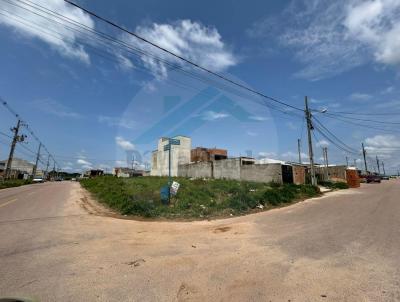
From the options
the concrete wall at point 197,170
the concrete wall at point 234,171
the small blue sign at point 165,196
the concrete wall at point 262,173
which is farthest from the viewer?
the concrete wall at point 197,170

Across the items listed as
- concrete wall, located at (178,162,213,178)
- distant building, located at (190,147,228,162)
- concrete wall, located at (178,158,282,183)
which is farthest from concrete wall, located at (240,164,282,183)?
distant building, located at (190,147,228,162)

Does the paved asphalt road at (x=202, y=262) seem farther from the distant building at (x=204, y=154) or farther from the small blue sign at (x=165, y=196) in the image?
the distant building at (x=204, y=154)

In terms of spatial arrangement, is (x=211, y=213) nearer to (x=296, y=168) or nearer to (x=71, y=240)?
(x=71, y=240)

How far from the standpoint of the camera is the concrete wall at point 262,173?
99.1 feet

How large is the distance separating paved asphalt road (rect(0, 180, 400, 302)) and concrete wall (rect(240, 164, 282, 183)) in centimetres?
2128

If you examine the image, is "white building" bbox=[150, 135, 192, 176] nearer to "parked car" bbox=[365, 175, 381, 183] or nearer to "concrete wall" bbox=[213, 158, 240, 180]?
"concrete wall" bbox=[213, 158, 240, 180]

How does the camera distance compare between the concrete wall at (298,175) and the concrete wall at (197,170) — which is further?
the concrete wall at (197,170)

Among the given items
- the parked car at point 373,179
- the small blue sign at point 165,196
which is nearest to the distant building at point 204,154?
the parked car at point 373,179

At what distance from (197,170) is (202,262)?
41.2 meters

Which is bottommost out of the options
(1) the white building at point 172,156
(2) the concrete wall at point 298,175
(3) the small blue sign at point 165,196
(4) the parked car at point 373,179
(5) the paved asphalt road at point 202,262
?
(5) the paved asphalt road at point 202,262

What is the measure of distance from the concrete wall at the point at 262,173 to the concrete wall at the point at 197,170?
852 cm

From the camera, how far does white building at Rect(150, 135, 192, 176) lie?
54.7 metres

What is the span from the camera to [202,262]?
522 cm

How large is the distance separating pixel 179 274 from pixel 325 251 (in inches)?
135
